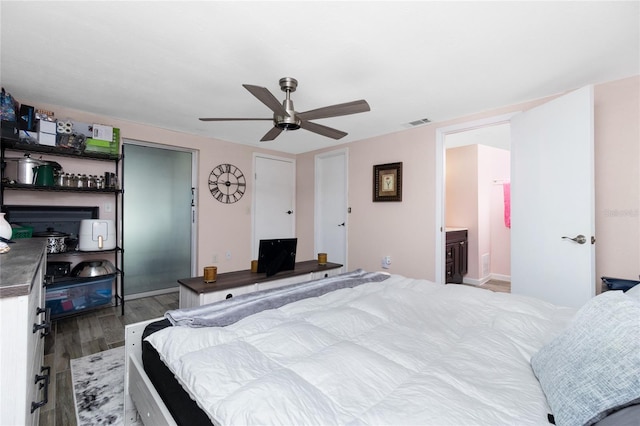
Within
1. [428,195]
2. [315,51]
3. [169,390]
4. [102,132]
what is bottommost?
[169,390]

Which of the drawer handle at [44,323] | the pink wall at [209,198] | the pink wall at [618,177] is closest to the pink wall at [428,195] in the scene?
the pink wall at [618,177]

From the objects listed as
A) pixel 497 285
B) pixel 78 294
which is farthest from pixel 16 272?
pixel 497 285

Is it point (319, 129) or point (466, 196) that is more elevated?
point (319, 129)

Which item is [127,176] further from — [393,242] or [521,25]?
[521,25]

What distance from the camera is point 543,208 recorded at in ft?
8.38

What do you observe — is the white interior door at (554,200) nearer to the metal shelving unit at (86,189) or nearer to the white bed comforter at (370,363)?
the white bed comforter at (370,363)

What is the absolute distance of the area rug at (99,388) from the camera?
1.64m

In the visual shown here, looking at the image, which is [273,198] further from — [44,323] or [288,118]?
[44,323]

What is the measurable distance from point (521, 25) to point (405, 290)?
5.76ft

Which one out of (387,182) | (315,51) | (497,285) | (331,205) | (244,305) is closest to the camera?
(244,305)

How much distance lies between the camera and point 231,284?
2305 millimetres

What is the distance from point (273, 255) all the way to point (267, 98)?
1.38 metres

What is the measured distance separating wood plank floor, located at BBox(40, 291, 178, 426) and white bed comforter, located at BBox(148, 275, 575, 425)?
3.56 ft

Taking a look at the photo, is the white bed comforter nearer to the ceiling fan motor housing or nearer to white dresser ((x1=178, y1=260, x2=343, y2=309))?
white dresser ((x1=178, y1=260, x2=343, y2=309))
